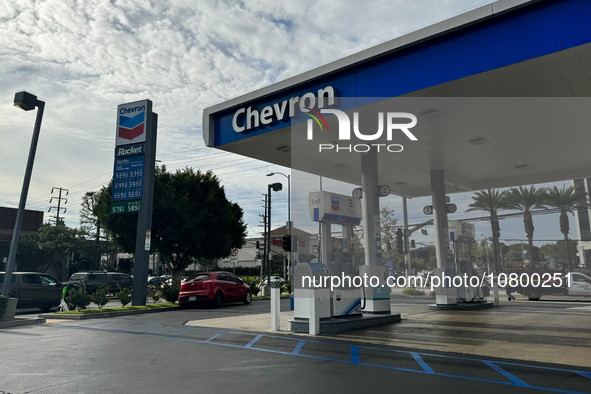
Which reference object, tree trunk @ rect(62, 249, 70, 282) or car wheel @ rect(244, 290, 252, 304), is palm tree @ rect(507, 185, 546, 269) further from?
tree trunk @ rect(62, 249, 70, 282)

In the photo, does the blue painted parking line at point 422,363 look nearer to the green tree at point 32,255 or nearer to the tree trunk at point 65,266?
the tree trunk at point 65,266

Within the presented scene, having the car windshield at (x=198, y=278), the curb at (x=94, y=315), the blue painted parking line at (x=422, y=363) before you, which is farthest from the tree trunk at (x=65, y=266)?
the blue painted parking line at (x=422, y=363)

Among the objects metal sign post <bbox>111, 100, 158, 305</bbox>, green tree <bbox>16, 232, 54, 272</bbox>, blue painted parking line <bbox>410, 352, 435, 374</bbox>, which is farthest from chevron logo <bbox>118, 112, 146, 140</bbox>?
green tree <bbox>16, 232, 54, 272</bbox>

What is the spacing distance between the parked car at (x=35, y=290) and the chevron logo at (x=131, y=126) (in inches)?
260

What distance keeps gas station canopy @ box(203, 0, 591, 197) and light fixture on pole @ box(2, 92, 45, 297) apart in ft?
17.2

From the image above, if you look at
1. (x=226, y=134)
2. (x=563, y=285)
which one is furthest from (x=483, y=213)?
(x=226, y=134)

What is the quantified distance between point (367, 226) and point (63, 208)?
71.4m

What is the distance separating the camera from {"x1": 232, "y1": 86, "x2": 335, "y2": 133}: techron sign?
10695 millimetres

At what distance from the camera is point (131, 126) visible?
742 inches

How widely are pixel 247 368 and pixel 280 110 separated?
7.00 meters

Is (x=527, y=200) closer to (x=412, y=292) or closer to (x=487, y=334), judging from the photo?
(x=412, y=292)

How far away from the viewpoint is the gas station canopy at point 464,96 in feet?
26.1

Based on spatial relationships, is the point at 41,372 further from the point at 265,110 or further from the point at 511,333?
the point at 511,333

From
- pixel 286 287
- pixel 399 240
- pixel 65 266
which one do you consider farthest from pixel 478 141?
pixel 65 266
